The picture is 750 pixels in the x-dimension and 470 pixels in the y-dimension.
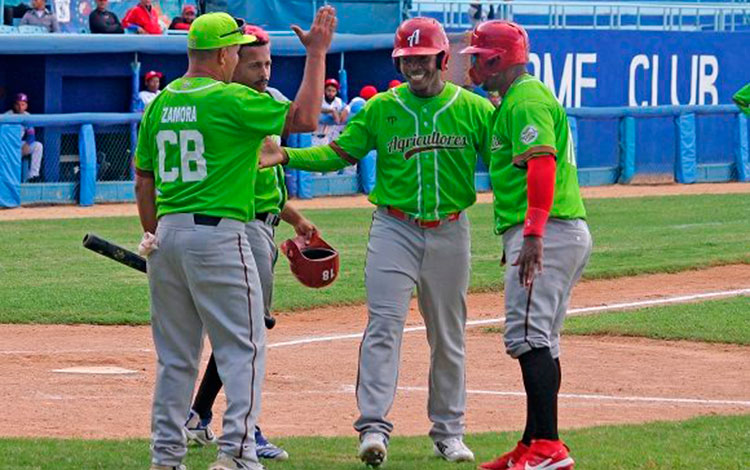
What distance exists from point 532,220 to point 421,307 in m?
0.99

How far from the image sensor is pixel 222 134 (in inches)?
231

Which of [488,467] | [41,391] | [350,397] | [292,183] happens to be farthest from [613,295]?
[292,183]

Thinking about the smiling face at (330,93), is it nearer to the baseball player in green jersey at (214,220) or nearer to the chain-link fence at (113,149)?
the chain-link fence at (113,149)

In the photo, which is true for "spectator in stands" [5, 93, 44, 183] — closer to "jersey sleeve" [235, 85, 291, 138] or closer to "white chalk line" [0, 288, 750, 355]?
"white chalk line" [0, 288, 750, 355]

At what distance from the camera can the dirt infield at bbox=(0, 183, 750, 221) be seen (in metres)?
19.7

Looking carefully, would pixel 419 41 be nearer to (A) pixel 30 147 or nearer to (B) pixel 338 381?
(B) pixel 338 381

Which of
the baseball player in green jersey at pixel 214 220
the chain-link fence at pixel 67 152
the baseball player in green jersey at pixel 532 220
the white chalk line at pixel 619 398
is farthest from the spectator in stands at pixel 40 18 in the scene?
the baseball player in green jersey at pixel 214 220

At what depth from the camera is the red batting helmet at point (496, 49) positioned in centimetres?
645

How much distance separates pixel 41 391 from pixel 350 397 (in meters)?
1.80

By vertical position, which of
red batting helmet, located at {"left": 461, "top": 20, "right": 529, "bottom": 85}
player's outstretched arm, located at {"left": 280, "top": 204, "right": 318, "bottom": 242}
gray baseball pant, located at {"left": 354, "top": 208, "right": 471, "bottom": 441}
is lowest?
gray baseball pant, located at {"left": 354, "top": 208, "right": 471, "bottom": 441}

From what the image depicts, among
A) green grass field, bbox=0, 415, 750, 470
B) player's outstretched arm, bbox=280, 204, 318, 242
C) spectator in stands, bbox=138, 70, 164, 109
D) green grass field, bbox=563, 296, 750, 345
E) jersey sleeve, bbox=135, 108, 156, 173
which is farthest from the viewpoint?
spectator in stands, bbox=138, 70, 164, 109

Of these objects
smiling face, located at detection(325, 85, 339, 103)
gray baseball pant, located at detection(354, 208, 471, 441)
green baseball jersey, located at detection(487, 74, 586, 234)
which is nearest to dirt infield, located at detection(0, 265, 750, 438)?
gray baseball pant, located at detection(354, 208, 471, 441)

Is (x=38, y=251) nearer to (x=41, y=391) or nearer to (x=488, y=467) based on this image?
(x=41, y=391)

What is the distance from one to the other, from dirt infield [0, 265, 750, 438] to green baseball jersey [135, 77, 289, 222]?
2.01m
